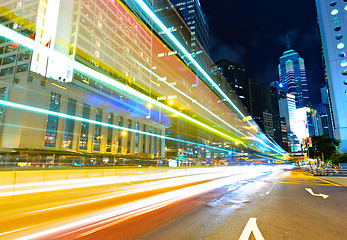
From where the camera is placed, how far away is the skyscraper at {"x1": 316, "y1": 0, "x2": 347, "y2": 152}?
43.6 m

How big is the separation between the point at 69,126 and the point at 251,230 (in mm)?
51139

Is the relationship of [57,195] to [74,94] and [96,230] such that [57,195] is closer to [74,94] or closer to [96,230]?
[96,230]

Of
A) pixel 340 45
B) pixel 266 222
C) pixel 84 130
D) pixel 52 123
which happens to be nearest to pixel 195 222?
pixel 266 222

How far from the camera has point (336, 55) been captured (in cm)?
4600

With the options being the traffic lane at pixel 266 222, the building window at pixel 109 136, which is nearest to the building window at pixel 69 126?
the building window at pixel 109 136

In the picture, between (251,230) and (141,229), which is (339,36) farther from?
(141,229)

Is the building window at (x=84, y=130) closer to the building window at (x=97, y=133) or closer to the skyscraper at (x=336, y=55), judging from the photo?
the building window at (x=97, y=133)

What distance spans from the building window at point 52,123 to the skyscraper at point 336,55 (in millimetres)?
58201

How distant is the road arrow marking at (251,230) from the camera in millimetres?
5012

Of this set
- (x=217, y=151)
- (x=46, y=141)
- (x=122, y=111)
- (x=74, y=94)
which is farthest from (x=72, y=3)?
(x=217, y=151)

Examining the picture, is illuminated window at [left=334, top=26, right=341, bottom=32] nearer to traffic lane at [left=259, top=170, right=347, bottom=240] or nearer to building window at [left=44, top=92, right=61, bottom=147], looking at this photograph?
traffic lane at [left=259, top=170, right=347, bottom=240]

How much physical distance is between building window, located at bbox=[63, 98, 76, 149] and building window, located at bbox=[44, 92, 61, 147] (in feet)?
7.76

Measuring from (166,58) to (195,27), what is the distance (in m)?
45.7

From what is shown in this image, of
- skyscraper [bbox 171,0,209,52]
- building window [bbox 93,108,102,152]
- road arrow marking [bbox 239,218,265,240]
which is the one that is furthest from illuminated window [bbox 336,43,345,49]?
skyscraper [bbox 171,0,209,52]
